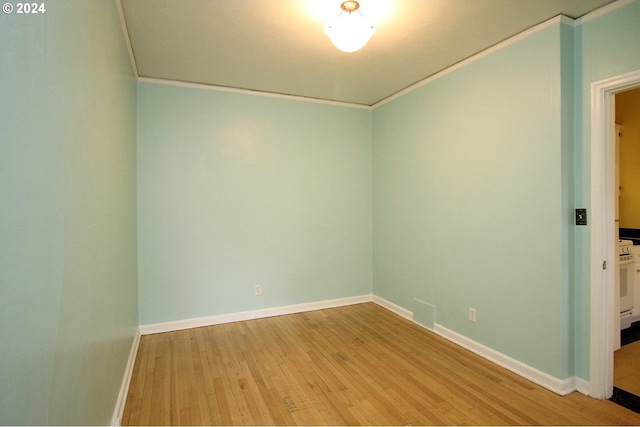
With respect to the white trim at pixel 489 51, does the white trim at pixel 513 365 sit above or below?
below

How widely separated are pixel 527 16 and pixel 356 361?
2.98 meters

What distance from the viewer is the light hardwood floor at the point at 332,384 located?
1943 millimetres

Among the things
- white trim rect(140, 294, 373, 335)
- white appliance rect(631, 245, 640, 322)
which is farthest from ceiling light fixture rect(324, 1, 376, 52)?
white appliance rect(631, 245, 640, 322)

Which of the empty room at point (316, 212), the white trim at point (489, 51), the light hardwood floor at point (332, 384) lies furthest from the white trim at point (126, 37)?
the white trim at point (489, 51)

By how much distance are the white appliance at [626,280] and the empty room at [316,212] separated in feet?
0.09

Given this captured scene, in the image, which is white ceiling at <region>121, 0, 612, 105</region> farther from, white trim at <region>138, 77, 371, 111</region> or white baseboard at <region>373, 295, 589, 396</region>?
white baseboard at <region>373, 295, 589, 396</region>

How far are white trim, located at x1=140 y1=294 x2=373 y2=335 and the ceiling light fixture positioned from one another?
2.97 meters

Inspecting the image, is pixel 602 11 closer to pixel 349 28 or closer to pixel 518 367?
pixel 349 28

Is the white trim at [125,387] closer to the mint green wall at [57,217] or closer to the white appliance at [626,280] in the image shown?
the mint green wall at [57,217]

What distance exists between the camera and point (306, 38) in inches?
96.4

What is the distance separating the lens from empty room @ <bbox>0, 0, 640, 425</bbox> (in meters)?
1.01

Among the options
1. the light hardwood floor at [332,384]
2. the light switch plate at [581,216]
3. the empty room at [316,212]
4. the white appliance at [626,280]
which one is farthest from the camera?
the white appliance at [626,280]

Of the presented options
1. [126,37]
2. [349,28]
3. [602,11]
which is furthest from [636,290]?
[126,37]

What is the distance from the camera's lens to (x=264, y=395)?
2.18 meters
